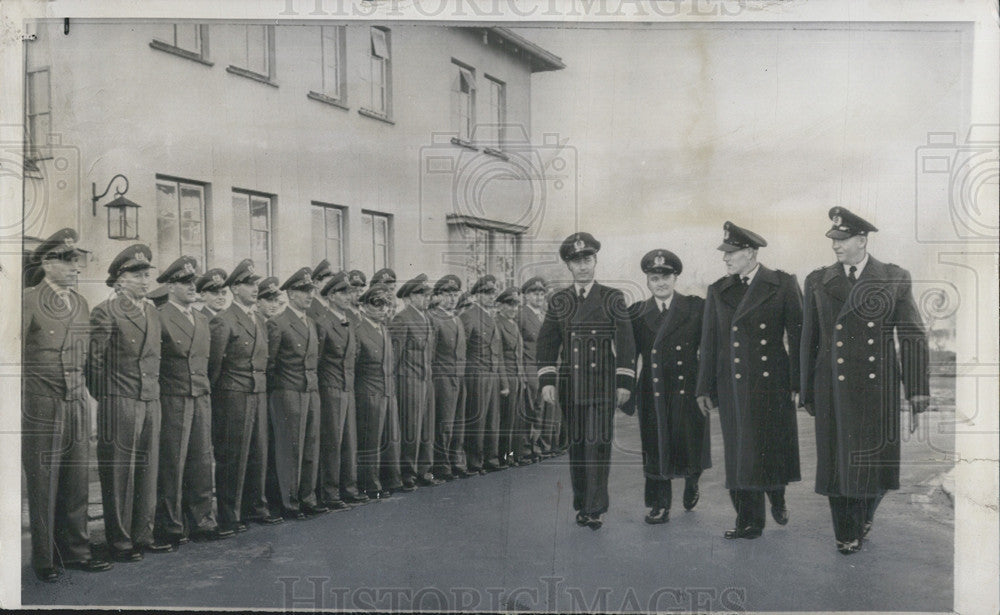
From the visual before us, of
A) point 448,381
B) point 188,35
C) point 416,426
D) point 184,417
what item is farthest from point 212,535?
point 188,35

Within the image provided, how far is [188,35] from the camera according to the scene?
5086mm

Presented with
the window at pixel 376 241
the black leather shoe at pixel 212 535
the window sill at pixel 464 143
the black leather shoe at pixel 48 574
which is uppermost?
the window sill at pixel 464 143

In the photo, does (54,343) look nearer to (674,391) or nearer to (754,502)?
(674,391)

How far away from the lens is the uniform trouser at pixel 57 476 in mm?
5078

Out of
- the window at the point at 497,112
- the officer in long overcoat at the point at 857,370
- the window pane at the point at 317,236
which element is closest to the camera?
the officer in long overcoat at the point at 857,370

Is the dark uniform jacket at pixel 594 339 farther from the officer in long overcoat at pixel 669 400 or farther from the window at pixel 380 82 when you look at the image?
the window at pixel 380 82

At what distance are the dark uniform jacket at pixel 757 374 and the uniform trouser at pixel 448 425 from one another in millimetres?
1469

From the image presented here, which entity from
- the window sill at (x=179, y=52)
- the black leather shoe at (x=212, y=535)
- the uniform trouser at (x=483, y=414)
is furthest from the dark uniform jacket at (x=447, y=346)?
the window sill at (x=179, y=52)

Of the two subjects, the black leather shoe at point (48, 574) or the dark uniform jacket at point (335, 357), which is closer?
the black leather shoe at point (48, 574)

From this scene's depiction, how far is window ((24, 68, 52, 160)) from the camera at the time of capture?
5.12m

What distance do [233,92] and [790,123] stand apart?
3372 millimetres

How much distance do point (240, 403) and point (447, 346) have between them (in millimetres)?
1310

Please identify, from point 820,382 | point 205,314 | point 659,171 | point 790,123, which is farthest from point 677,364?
point 205,314

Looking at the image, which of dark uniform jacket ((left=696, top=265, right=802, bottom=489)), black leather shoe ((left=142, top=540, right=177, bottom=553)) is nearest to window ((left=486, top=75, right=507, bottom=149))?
dark uniform jacket ((left=696, top=265, right=802, bottom=489))
